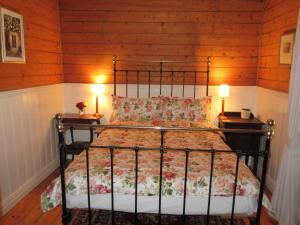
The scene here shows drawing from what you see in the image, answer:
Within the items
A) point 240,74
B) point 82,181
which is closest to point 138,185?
point 82,181

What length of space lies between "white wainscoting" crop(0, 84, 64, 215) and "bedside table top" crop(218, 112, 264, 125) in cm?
225

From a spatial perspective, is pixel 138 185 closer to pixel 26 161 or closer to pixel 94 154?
pixel 94 154

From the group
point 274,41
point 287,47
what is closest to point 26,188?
point 287,47

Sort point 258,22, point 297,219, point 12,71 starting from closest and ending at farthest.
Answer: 1. point 297,219
2. point 12,71
3. point 258,22

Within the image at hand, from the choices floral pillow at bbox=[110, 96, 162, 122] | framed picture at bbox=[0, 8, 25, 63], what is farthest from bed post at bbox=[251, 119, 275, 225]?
framed picture at bbox=[0, 8, 25, 63]

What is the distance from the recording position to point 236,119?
3.52m

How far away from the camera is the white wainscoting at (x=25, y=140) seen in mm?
2514

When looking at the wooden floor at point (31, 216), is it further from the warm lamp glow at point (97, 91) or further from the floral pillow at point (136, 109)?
the warm lamp glow at point (97, 91)

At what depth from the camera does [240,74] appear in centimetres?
372

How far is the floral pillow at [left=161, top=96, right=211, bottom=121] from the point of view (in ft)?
10.9

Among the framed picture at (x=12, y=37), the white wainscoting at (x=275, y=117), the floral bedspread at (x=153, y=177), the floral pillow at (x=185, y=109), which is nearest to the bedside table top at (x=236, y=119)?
the white wainscoting at (x=275, y=117)

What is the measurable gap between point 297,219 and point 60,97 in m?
3.16

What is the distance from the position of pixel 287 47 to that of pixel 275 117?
30.6 inches

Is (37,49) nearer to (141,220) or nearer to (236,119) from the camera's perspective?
(141,220)
